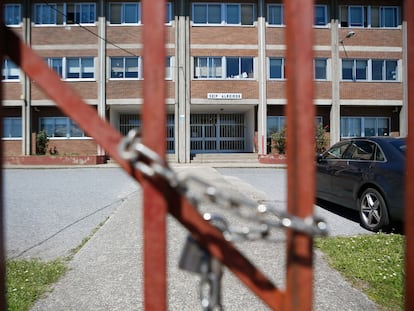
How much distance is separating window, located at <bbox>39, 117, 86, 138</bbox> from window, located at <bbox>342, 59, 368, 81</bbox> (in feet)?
65.3

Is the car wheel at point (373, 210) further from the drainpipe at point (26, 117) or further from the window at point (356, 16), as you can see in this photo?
the drainpipe at point (26, 117)

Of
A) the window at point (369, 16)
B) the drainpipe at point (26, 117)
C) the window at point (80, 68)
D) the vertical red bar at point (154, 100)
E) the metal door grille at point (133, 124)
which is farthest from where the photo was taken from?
the metal door grille at point (133, 124)

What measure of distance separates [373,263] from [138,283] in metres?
2.61

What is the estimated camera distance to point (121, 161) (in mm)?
938

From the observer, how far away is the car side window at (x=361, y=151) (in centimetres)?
565

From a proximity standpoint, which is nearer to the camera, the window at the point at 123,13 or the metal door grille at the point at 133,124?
the window at the point at 123,13

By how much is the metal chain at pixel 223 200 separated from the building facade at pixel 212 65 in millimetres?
22200

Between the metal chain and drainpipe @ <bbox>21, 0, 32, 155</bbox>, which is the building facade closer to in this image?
drainpipe @ <bbox>21, 0, 32, 155</bbox>

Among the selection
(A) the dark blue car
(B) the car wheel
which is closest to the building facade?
(A) the dark blue car

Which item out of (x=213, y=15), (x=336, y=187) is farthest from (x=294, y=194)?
(x=213, y=15)

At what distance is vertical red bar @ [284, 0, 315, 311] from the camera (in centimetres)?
88

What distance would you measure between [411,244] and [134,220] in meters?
5.21

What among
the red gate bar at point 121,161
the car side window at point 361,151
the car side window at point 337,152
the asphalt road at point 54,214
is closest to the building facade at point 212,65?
the asphalt road at point 54,214

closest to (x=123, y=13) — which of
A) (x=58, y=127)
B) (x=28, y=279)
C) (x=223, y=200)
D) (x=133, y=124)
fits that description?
(x=133, y=124)
